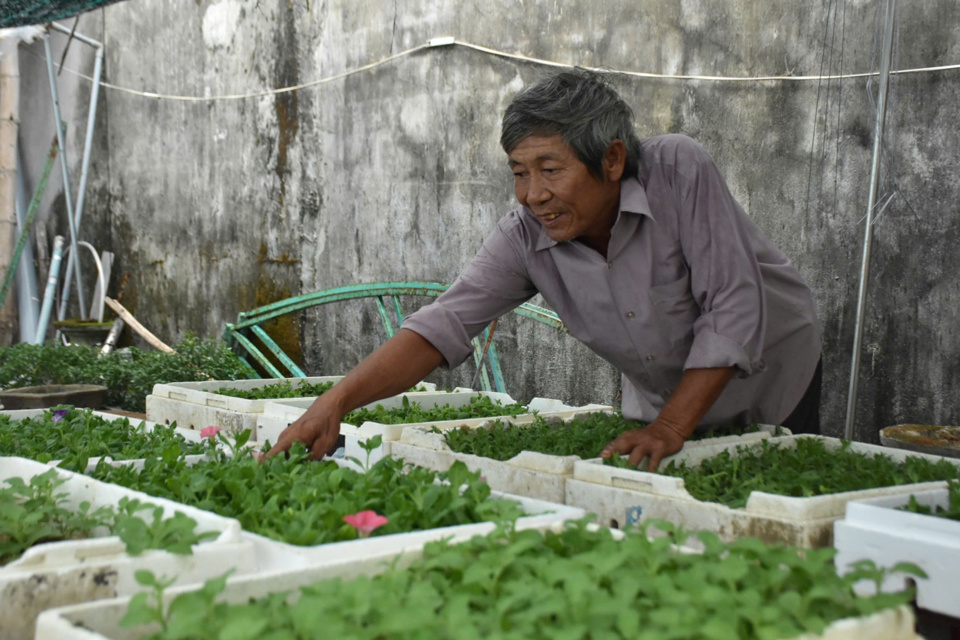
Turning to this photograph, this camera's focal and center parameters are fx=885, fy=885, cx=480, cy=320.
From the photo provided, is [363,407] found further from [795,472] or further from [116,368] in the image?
[116,368]

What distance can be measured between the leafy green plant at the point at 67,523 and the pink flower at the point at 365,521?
0.18 m

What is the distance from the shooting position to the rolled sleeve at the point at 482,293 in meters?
2.45

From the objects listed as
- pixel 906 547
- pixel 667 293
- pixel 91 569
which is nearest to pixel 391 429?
pixel 667 293

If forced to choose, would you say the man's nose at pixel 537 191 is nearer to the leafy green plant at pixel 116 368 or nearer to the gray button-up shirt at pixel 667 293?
the gray button-up shirt at pixel 667 293

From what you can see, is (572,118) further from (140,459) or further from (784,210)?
(784,210)

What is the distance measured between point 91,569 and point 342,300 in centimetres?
458

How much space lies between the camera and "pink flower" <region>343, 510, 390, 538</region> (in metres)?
1.24

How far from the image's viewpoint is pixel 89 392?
3482mm

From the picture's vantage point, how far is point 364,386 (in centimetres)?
229

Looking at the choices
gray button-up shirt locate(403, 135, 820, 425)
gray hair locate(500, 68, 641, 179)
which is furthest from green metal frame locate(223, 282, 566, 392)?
gray hair locate(500, 68, 641, 179)

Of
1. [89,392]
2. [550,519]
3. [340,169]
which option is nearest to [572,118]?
[550,519]

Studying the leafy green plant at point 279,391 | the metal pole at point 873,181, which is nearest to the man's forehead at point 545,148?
the metal pole at point 873,181

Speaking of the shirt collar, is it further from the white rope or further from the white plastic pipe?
the white plastic pipe

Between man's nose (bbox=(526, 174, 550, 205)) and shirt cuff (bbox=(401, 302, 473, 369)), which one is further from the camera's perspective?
shirt cuff (bbox=(401, 302, 473, 369))
